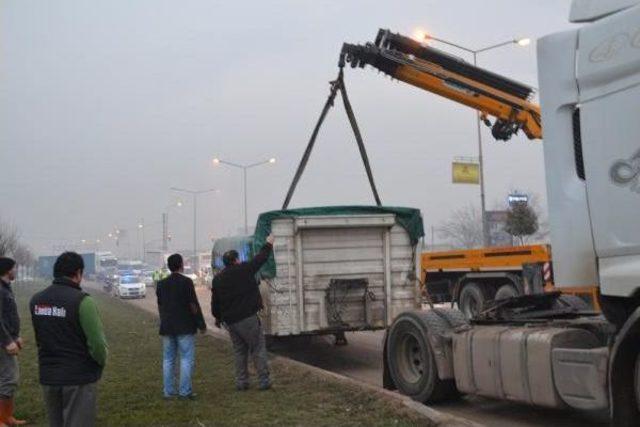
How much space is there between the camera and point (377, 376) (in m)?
10.8

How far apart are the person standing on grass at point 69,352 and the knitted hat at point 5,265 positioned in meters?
2.62

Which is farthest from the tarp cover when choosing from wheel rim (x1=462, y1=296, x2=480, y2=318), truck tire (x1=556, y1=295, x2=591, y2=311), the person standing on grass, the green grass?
the person standing on grass

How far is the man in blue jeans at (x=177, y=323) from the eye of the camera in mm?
8594

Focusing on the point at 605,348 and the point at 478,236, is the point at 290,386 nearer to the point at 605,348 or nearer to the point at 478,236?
the point at 605,348

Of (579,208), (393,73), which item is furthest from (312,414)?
(393,73)

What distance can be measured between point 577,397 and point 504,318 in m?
1.88

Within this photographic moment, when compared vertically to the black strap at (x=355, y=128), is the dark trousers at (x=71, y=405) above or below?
below

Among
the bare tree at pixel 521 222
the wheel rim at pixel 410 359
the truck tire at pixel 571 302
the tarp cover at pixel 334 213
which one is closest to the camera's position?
the wheel rim at pixel 410 359

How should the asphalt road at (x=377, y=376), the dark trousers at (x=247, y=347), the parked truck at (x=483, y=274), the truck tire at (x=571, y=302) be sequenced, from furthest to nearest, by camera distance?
1. the parked truck at (x=483, y=274)
2. the dark trousers at (x=247, y=347)
3. the truck tire at (x=571, y=302)
4. the asphalt road at (x=377, y=376)

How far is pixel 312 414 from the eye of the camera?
725cm

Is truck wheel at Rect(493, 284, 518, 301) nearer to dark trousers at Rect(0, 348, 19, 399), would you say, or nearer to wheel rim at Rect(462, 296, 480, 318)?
wheel rim at Rect(462, 296, 480, 318)

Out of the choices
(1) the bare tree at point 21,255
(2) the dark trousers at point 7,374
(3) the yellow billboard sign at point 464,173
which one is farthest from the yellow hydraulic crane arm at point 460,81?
(1) the bare tree at point 21,255

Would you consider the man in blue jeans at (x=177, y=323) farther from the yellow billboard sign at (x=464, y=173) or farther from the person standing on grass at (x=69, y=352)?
the yellow billboard sign at (x=464, y=173)

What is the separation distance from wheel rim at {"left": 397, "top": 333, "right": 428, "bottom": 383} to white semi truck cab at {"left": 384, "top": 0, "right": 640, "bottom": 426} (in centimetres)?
185
